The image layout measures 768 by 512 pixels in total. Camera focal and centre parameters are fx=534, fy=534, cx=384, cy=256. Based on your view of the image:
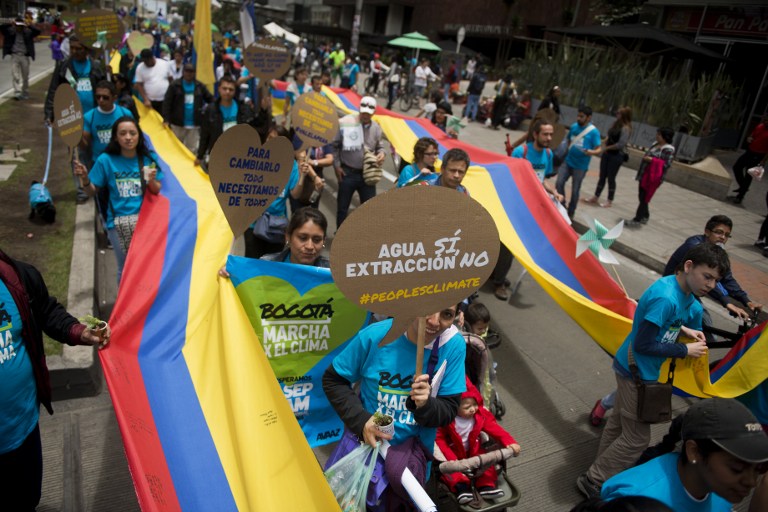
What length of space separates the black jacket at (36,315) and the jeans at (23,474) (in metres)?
0.23

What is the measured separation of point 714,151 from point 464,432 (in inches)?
681

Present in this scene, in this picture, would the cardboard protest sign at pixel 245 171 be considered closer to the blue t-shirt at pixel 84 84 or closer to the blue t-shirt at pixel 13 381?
the blue t-shirt at pixel 13 381

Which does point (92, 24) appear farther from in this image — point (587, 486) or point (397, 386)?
point (587, 486)

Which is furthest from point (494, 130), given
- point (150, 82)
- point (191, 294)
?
point (191, 294)

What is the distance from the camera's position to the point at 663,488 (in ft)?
6.70

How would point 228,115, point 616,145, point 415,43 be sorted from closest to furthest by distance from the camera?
point 228,115 → point 616,145 → point 415,43

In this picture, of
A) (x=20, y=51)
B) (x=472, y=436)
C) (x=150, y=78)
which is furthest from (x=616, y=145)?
(x=20, y=51)

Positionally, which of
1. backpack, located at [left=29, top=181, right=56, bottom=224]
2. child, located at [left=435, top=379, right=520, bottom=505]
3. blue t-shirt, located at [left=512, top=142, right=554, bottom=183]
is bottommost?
backpack, located at [left=29, top=181, right=56, bottom=224]

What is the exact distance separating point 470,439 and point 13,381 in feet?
8.35

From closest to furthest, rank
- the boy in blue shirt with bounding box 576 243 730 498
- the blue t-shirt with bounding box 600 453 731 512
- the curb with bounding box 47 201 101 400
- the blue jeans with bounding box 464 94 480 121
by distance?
the blue t-shirt with bounding box 600 453 731 512 → the boy in blue shirt with bounding box 576 243 730 498 → the curb with bounding box 47 201 101 400 → the blue jeans with bounding box 464 94 480 121

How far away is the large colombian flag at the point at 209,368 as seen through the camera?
2459 millimetres

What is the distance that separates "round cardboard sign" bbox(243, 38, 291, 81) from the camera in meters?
8.40

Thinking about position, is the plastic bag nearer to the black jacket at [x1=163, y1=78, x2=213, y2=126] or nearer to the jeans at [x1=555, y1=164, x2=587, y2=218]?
the black jacket at [x1=163, y1=78, x2=213, y2=126]

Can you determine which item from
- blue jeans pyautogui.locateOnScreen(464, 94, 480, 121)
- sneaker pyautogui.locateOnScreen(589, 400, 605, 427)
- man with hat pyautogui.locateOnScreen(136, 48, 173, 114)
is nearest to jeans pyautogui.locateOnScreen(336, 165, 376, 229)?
sneaker pyautogui.locateOnScreen(589, 400, 605, 427)
